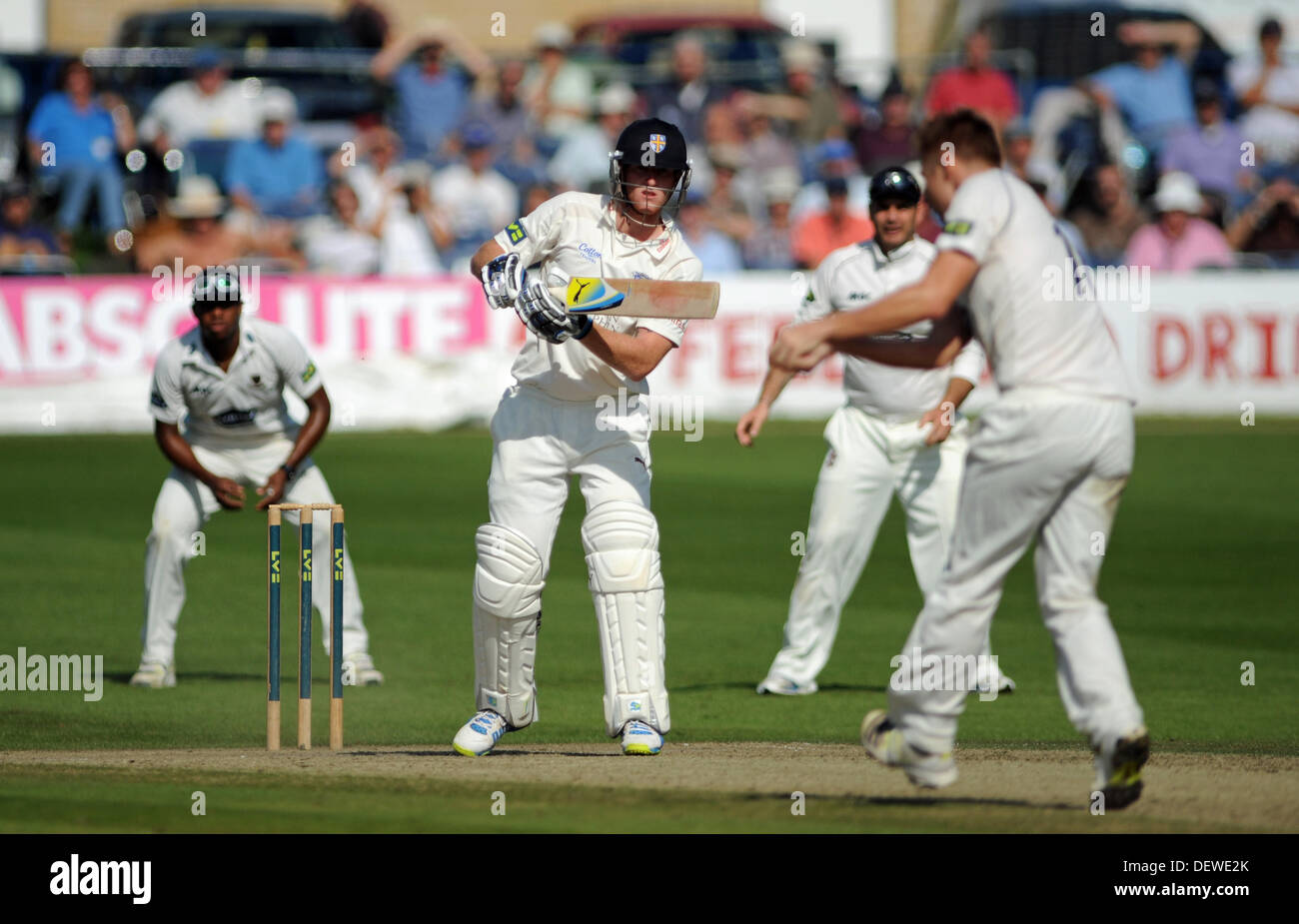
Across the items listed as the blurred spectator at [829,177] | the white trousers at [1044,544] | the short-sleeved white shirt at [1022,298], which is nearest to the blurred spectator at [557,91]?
the blurred spectator at [829,177]

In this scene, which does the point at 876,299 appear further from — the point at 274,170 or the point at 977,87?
the point at 977,87

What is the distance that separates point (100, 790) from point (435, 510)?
26.6ft

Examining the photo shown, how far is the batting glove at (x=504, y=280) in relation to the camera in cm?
696

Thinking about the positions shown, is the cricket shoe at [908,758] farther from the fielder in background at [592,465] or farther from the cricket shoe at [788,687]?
the cricket shoe at [788,687]

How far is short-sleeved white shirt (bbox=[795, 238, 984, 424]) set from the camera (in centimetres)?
919

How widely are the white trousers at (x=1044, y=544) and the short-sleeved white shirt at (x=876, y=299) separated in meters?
3.21

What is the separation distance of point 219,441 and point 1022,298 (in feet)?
16.9

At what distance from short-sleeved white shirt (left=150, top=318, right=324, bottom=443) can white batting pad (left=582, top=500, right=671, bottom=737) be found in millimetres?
2808

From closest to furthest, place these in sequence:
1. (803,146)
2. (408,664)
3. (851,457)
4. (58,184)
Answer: (851,457) < (408,664) < (58,184) < (803,146)

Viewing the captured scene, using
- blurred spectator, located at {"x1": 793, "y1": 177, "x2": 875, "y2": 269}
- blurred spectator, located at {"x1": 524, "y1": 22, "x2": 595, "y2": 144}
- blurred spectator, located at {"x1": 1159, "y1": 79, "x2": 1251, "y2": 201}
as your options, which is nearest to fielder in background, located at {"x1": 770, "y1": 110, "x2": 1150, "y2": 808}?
blurred spectator, located at {"x1": 793, "y1": 177, "x2": 875, "y2": 269}

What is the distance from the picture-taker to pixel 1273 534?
44.7 feet

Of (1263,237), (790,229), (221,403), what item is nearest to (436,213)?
(790,229)

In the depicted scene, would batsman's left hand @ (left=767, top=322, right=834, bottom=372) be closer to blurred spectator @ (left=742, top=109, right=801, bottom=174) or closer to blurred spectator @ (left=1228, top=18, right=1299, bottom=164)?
blurred spectator @ (left=742, top=109, right=801, bottom=174)

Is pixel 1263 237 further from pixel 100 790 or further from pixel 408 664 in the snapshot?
pixel 100 790
